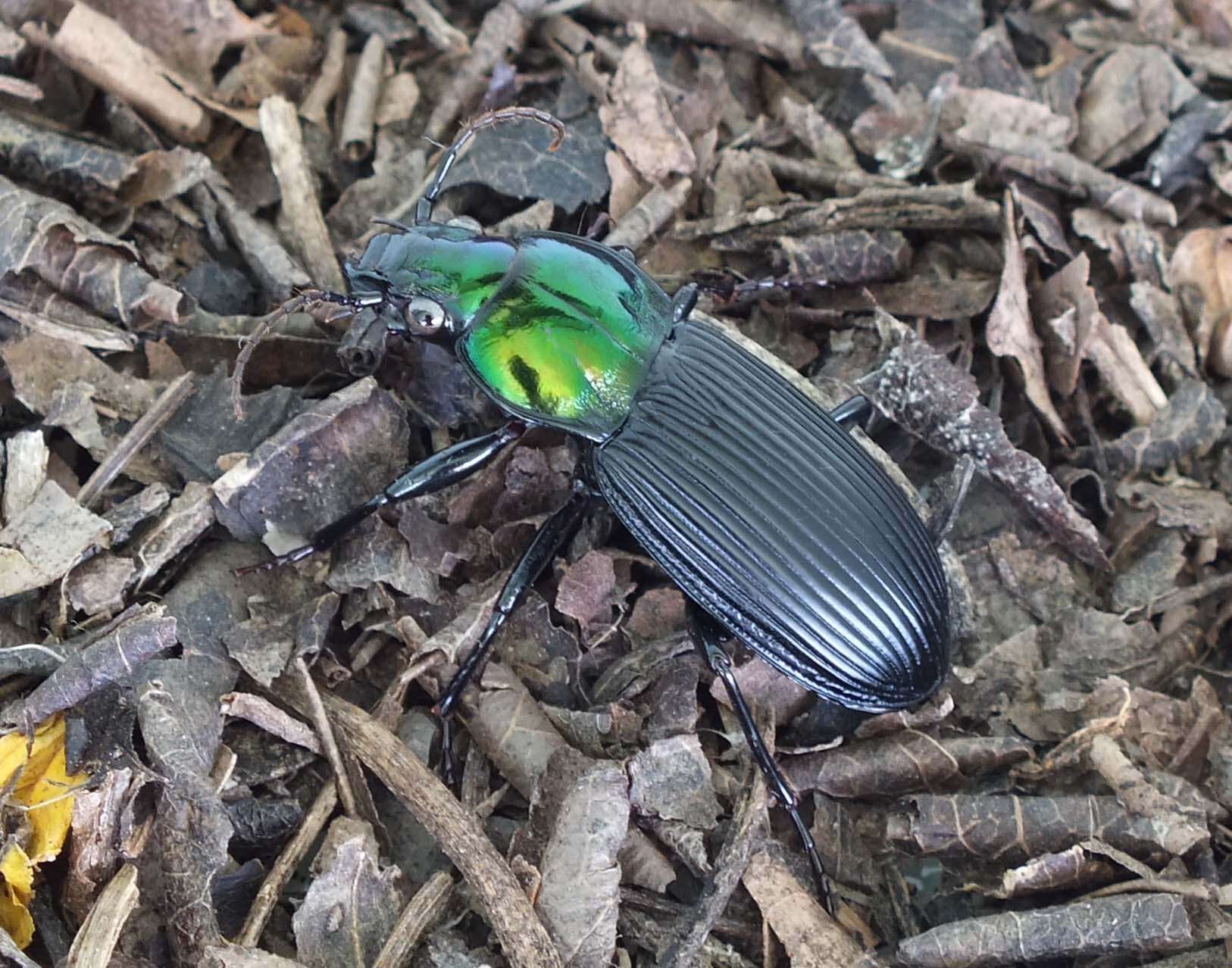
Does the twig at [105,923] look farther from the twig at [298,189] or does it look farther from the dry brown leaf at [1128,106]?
the dry brown leaf at [1128,106]

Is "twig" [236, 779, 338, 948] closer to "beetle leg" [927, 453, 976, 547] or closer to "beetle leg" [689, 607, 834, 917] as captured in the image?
"beetle leg" [689, 607, 834, 917]

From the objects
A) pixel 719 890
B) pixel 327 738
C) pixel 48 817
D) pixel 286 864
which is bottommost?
pixel 719 890

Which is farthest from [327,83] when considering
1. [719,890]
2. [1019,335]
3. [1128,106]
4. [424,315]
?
[719,890]

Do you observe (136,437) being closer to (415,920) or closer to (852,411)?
(415,920)

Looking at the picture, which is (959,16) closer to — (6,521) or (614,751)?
A: (614,751)

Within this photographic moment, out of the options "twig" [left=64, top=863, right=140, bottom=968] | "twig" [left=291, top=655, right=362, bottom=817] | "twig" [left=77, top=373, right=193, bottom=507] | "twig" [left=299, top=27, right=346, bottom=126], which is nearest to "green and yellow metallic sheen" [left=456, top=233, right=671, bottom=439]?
"twig" [left=77, top=373, right=193, bottom=507]

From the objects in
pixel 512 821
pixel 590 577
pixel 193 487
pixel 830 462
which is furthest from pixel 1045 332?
pixel 193 487

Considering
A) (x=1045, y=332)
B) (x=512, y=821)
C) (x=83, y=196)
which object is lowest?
(x=512, y=821)
